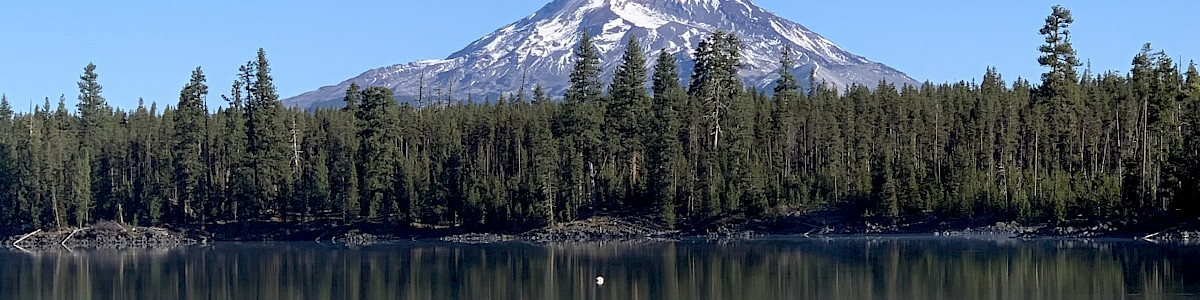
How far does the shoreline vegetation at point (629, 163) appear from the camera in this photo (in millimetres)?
96812

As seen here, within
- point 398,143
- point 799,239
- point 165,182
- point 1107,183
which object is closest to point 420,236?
point 398,143

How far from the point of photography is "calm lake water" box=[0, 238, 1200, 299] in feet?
170

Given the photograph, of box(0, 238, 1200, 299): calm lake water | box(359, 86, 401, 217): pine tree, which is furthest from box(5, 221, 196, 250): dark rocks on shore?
box(0, 238, 1200, 299): calm lake water

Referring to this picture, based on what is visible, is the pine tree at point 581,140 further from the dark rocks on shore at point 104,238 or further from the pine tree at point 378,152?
the dark rocks on shore at point 104,238

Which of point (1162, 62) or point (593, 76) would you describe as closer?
point (1162, 62)

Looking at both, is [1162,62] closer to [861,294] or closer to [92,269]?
[861,294]

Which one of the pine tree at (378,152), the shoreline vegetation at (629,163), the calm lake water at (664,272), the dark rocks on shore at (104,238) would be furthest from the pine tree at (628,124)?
the dark rocks on shore at (104,238)

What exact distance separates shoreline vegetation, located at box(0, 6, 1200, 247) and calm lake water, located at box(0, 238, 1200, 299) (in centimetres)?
1082

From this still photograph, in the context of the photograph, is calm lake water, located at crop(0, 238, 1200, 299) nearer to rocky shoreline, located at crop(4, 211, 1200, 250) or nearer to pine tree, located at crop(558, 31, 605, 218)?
rocky shoreline, located at crop(4, 211, 1200, 250)

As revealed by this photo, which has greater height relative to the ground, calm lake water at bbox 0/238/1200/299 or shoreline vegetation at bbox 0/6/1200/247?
shoreline vegetation at bbox 0/6/1200/247

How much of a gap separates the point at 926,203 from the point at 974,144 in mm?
13171

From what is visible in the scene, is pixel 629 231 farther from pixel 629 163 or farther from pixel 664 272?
pixel 664 272

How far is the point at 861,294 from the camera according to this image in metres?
49.6

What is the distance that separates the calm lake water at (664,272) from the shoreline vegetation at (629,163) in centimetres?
1082
